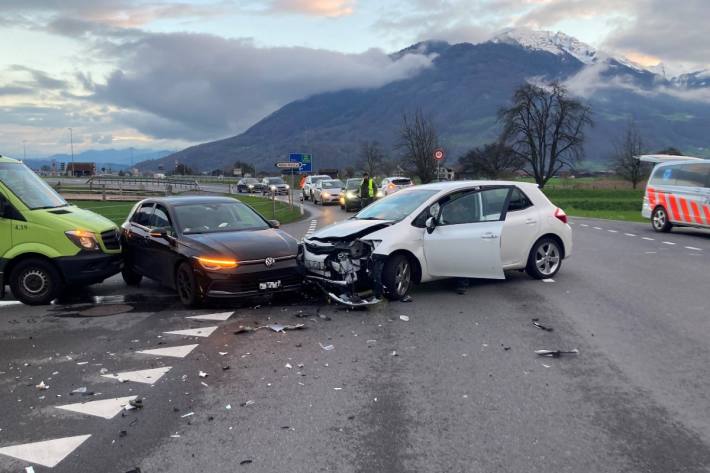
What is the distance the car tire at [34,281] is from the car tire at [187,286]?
5.79 feet

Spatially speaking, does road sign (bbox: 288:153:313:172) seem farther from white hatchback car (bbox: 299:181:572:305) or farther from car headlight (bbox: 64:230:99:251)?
car headlight (bbox: 64:230:99:251)

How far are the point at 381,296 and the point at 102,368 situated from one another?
3768 millimetres

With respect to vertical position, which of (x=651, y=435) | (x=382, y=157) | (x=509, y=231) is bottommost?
(x=651, y=435)

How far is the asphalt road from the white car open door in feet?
1.43

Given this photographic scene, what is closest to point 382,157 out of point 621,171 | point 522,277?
point 621,171

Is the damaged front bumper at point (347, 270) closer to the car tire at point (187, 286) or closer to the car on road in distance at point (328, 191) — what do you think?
the car tire at point (187, 286)

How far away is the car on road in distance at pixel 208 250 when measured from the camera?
7.73 m

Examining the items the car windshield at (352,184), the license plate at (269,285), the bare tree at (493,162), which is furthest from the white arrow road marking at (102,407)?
the bare tree at (493,162)

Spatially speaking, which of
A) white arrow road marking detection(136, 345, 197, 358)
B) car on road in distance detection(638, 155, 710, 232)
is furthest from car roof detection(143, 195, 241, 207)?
car on road in distance detection(638, 155, 710, 232)

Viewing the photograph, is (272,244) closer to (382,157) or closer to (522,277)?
(522,277)

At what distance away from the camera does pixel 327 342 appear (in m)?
6.37

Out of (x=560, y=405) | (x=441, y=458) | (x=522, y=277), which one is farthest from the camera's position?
(x=522, y=277)

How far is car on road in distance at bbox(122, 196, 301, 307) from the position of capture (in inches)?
305

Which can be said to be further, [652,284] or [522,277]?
[522,277]
